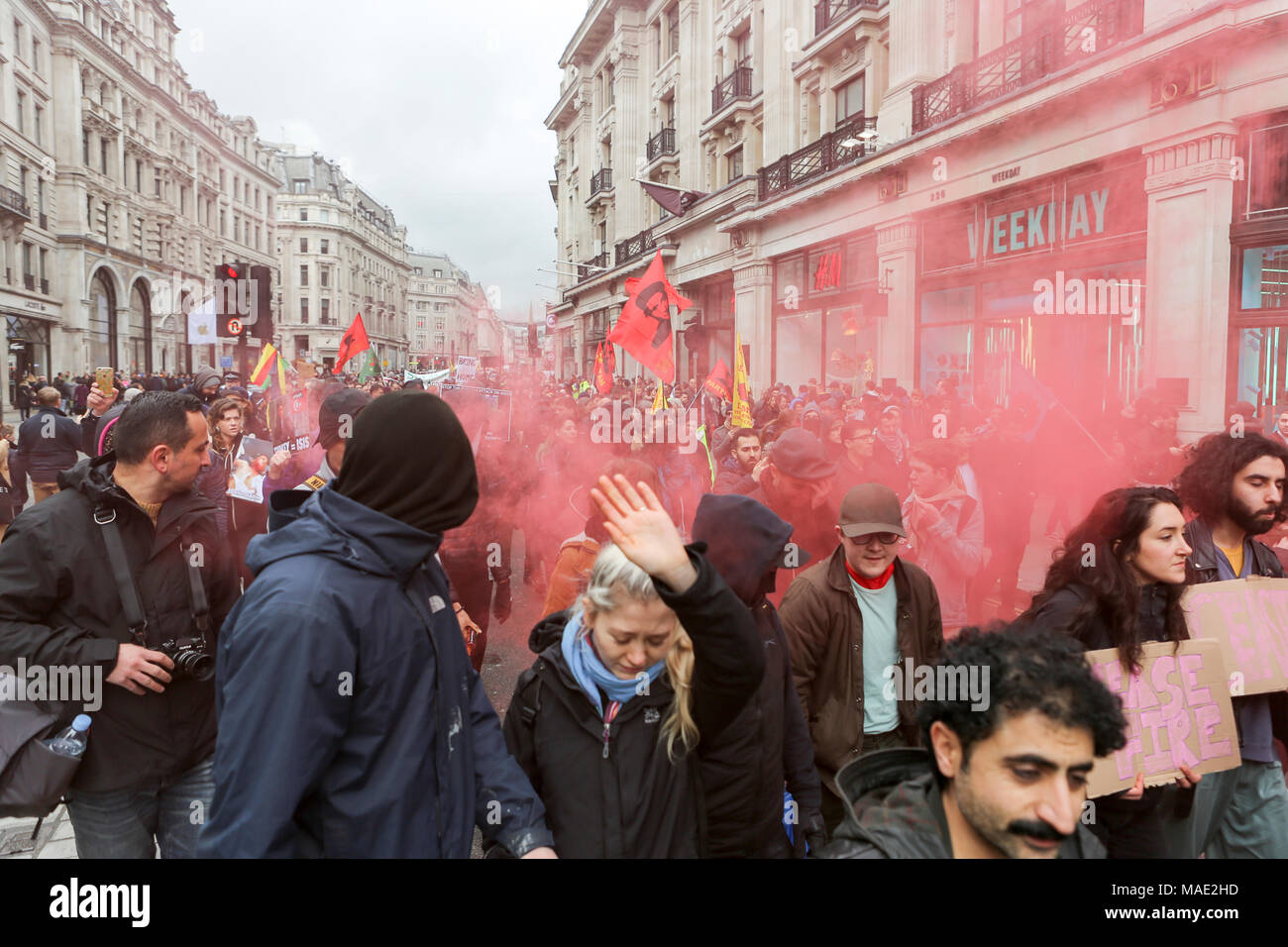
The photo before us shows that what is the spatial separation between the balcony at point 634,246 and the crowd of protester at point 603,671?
27.9 m

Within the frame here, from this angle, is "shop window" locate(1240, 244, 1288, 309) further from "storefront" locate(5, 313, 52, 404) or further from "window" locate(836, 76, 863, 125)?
"storefront" locate(5, 313, 52, 404)

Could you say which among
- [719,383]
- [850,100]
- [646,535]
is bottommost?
[646,535]

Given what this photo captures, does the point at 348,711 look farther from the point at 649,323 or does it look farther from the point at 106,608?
the point at 649,323

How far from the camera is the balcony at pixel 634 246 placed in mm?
30531

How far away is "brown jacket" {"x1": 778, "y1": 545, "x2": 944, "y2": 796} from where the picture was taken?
2.72 metres

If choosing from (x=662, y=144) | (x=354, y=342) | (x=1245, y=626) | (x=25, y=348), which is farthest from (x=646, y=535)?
(x=25, y=348)

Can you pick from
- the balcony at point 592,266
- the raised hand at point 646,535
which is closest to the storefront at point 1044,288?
the raised hand at point 646,535

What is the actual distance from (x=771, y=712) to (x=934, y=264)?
14186mm

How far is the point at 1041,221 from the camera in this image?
39.3ft

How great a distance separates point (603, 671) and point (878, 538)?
52.4 inches

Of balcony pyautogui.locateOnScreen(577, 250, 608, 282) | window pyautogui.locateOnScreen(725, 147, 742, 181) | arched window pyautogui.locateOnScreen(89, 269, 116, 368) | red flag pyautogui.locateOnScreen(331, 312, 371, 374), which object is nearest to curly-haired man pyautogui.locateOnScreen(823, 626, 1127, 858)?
red flag pyautogui.locateOnScreen(331, 312, 371, 374)

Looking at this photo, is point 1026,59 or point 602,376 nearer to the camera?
point 1026,59

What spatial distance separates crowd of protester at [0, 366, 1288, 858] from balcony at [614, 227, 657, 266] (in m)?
27.9

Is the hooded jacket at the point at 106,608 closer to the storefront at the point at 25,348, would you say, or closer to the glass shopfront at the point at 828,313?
the glass shopfront at the point at 828,313
